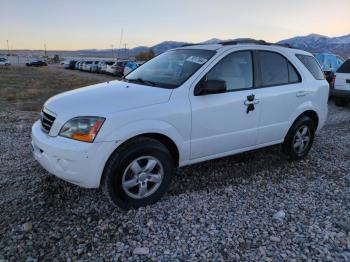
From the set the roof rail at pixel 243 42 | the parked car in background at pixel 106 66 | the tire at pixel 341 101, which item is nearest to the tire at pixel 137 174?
the roof rail at pixel 243 42

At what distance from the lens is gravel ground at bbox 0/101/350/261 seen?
2.92 m

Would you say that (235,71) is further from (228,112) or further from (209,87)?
(209,87)

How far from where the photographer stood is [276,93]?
4.56 m

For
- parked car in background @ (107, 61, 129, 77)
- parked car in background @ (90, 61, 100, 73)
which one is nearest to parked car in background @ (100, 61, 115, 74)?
parked car in background @ (107, 61, 129, 77)

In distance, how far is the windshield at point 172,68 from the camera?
12.9ft

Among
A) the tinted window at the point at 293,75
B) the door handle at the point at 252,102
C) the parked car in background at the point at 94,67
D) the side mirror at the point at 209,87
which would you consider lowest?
the parked car in background at the point at 94,67

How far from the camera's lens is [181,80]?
383 centimetres

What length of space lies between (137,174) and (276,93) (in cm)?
235

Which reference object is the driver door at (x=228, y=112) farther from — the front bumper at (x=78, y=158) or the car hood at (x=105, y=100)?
the front bumper at (x=78, y=158)

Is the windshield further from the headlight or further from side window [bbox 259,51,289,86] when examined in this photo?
the headlight

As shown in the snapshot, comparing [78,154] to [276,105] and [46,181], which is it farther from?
[276,105]

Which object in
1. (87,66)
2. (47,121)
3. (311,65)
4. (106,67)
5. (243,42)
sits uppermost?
(243,42)

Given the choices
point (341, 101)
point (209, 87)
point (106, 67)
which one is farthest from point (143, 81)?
point (106, 67)

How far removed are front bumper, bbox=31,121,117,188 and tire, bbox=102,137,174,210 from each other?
115mm
